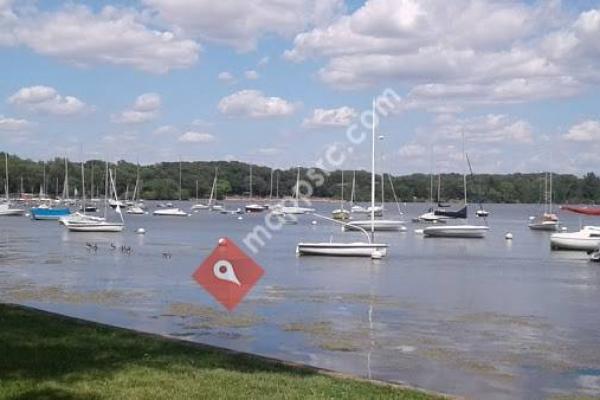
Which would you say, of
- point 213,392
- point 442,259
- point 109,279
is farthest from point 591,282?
point 213,392

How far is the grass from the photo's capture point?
1048 centimetres

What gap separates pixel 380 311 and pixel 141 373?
1579 cm

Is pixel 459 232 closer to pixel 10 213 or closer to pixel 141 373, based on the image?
pixel 141 373

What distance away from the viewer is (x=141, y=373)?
458 inches

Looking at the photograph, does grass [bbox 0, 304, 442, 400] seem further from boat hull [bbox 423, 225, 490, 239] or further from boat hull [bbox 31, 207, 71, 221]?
boat hull [bbox 31, 207, 71, 221]

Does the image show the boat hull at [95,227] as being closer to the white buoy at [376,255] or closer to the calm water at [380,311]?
the calm water at [380,311]

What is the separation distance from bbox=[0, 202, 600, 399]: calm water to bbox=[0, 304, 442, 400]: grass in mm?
3369

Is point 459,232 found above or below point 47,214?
above

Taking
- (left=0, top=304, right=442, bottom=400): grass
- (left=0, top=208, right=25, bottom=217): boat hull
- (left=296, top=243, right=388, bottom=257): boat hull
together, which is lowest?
(left=0, top=208, right=25, bottom=217): boat hull

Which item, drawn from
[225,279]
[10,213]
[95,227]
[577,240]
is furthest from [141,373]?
[10,213]

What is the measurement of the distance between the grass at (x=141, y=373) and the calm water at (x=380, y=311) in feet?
11.1

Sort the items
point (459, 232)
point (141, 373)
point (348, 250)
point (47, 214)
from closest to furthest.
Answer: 1. point (141, 373)
2. point (348, 250)
3. point (459, 232)
4. point (47, 214)

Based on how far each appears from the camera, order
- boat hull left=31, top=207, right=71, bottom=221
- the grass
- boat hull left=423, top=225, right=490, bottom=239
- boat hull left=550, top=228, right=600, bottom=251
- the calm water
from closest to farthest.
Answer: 1. the grass
2. the calm water
3. boat hull left=550, top=228, right=600, bottom=251
4. boat hull left=423, top=225, right=490, bottom=239
5. boat hull left=31, top=207, right=71, bottom=221

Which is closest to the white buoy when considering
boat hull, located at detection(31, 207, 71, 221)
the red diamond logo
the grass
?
the red diamond logo
